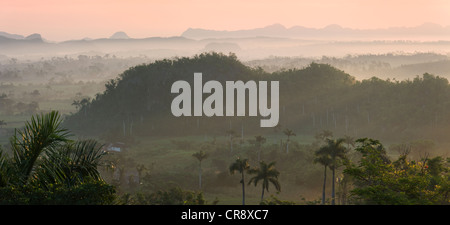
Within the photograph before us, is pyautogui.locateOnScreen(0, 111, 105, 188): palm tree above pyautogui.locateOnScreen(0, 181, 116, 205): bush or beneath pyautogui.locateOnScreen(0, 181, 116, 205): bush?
above

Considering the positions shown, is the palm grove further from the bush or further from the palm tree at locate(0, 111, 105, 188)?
the palm tree at locate(0, 111, 105, 188)

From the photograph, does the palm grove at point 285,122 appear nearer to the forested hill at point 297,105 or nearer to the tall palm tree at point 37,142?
the forested hill at point 297,105

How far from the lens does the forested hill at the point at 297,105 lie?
10506cm

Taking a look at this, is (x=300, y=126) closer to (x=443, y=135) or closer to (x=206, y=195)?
(x=443, y=135)

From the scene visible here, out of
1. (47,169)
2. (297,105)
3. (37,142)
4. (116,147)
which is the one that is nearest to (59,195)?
(47,169)

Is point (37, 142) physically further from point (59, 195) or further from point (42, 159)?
point (59, 195)

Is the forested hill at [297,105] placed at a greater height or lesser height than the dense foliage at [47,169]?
lesser

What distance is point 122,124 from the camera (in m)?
117

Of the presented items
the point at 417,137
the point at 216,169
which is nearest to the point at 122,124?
the point at 216,169

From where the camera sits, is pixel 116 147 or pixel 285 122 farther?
pixel 285 122

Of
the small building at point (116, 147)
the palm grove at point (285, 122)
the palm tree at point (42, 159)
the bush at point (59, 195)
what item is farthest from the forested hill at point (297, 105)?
the palm tree at point (42, 159)

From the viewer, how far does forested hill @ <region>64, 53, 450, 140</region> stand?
105062 mm

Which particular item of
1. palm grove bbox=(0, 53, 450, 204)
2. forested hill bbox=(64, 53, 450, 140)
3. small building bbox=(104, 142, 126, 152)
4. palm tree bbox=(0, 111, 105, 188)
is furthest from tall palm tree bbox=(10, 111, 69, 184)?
forested hill bbox=(64, 53, 450, 140)

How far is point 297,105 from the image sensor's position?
4862 inches
